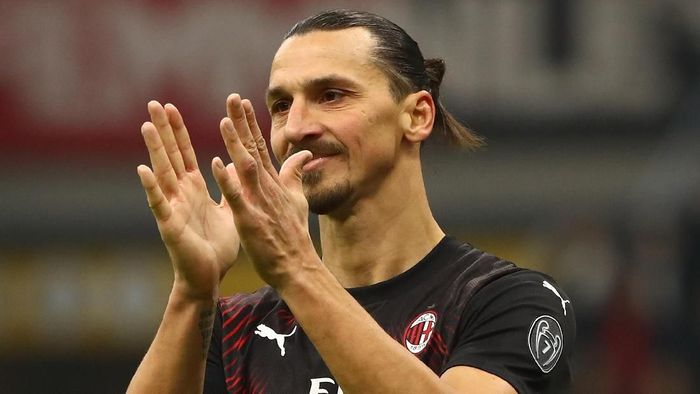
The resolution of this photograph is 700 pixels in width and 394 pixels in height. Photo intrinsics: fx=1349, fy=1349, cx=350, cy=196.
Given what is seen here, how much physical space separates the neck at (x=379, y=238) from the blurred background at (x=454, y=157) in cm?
297

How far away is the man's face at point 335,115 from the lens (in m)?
3.65

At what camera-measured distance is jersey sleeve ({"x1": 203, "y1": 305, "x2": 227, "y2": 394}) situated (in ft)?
12.2

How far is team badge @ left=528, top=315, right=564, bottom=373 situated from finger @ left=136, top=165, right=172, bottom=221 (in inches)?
38.0

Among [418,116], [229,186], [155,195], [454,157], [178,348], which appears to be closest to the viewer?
[229,186]

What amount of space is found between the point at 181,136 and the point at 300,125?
0.39 metres

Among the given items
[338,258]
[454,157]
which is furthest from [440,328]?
[454,157]

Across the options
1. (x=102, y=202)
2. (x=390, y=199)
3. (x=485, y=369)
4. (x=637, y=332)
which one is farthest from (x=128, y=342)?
(x=485, y=369)

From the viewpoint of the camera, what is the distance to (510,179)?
6.89 m

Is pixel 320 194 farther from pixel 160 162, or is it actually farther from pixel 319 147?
pixel 160 162

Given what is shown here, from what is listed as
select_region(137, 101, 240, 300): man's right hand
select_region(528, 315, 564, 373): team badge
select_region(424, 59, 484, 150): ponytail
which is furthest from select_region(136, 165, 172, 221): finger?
select_region(424, 59, 484, 150): ponytail

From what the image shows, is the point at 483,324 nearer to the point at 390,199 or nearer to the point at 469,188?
the point at 390,199

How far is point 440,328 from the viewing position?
3.47m

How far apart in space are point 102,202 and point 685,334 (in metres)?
3.06

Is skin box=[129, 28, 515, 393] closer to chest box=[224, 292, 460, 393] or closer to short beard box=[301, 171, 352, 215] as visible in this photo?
short beard box=[301, 171, 352, 215]
